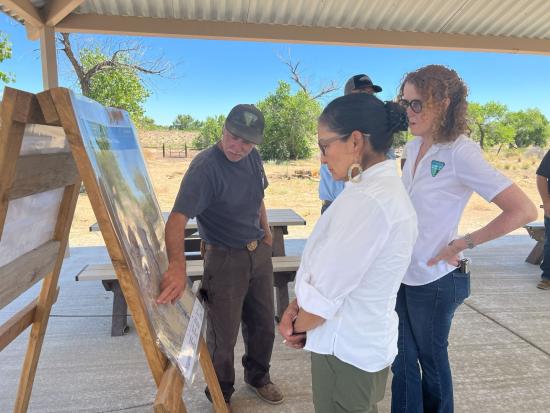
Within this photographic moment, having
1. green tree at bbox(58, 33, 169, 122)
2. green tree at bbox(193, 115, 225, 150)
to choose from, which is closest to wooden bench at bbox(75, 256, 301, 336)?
green tree at bbox(58, 33, 169, 122)

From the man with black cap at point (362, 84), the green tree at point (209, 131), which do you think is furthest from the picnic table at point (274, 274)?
the green tree at point (209, 131)

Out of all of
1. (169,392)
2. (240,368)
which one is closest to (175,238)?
(169,392)

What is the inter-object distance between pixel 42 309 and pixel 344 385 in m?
1.31

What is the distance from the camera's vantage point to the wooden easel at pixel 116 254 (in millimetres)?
1094

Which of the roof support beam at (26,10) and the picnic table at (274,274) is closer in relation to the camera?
the picnic table at (274,274)

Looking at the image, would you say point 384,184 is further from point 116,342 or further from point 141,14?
point 141,14

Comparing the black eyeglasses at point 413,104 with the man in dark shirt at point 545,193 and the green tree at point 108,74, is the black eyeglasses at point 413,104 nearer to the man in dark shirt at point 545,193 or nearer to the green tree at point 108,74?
the man in dark shirt at point 545,193

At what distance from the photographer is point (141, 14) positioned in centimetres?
450

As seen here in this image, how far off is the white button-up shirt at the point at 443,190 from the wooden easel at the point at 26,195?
132 centimetres

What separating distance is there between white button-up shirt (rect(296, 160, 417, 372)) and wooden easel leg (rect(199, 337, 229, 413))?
66 cm

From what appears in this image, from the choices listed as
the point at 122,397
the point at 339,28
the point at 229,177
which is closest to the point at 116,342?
the point at 122,397

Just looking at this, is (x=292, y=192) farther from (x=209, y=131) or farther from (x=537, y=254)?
(x=209, y=131)

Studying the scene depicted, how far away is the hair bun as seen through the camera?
125 cm

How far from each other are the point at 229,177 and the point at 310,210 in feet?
32.6
